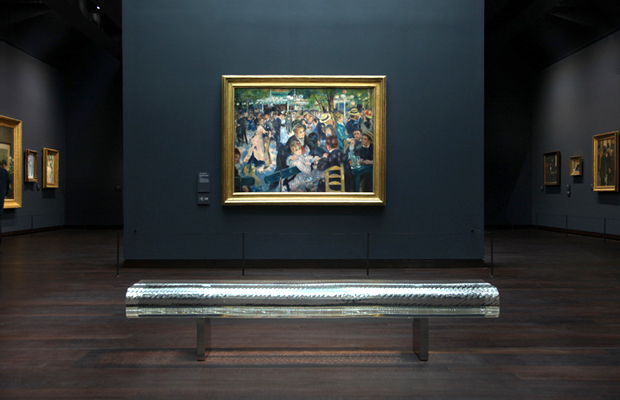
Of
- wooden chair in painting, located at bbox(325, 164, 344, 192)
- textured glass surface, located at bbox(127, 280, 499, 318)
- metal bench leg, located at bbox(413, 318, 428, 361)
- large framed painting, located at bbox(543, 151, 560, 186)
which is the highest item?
large framed painting, located at bbox(543, 151, 560, 186)

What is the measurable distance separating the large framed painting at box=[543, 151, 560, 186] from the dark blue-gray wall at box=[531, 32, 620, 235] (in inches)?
8.5

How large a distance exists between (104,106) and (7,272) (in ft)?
47.9

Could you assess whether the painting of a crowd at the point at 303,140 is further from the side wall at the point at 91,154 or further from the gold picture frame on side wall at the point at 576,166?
the side wall at the point at 91,154

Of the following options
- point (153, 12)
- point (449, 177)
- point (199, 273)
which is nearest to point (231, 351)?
point (199, 273)

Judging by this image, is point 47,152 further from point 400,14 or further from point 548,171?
point 548,171

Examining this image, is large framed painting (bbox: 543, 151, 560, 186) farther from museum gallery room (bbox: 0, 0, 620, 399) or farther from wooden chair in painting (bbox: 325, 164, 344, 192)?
wooden chair in painting (bbox: 325, 164, 344, 192)

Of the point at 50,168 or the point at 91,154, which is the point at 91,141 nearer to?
the point at 91,154

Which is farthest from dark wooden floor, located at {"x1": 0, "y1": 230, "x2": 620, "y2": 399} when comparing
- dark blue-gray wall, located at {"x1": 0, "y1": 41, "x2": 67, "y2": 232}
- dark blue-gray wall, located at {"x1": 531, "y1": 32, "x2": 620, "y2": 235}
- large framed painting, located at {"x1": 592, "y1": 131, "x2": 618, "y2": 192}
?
dark blue-gray wall, located at {"x1": 0, "y1": 41, "x2": 67, "y2": 232}

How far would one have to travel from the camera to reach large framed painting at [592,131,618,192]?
15.7 meters

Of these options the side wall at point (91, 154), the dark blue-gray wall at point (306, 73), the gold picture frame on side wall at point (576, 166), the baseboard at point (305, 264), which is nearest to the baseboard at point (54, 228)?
the side wall at point (91, 154)

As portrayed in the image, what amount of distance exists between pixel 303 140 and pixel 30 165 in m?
14.7

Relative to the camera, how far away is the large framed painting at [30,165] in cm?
1827

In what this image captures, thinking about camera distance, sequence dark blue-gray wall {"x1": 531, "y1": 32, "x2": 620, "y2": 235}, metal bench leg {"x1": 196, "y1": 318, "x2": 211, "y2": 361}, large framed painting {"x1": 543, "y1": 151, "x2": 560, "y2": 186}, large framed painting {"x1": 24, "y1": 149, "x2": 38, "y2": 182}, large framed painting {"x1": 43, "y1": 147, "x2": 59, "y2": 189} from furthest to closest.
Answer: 1. large framed painting {"x1": 43, "y1": 147, "x2": 59, "y2": 189}
2. large framed painting {"x1": 543, "y1": 151, "x2": 560, "y2": 186}
3. large framed painting {"x1": 24, "y1": 149, "x2": 38, "y2": 182}
4. dark blue-gray wall {"x1": 531, "y1": 32, "x2": 620, "y2": 235}
5. metal bench leg {"x1": 196, "y1": 318, "x2": 211, "y2": 361}

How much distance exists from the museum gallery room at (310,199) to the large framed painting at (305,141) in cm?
5
